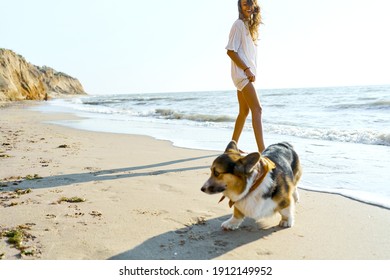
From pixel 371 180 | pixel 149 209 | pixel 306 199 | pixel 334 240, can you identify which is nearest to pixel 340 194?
pixel 306 199

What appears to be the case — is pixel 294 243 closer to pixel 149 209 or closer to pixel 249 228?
pixel 249 228

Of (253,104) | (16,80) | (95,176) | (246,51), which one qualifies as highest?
(16,80)

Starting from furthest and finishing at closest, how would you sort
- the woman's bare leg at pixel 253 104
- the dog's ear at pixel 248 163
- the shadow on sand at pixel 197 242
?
the woman's bare leg at pixel 253 104 → the dog's ear at pixel 248 163 → the shadow on sand at pixel 197 242

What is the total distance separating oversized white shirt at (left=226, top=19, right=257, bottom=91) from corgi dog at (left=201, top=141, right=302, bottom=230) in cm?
197

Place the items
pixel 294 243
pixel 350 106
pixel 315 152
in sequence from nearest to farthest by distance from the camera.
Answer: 1. pixel 294 243
2. pixel 315 152
3. pixel 350 106

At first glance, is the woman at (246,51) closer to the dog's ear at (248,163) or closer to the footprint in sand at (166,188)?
the footprint in sand at (166,188)

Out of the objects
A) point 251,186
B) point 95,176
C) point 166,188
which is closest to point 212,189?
point 251,186

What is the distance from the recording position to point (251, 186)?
112 inches

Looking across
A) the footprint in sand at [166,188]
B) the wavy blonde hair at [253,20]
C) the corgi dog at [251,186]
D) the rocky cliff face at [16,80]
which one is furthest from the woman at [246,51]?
the rocky cliff face at [16,80]

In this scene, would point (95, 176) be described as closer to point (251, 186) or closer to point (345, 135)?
point (251, 186)

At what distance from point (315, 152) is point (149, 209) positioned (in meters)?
3.72

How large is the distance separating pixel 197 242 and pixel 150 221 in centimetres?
56

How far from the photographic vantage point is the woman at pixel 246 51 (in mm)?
4750

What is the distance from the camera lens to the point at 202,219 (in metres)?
3.17
